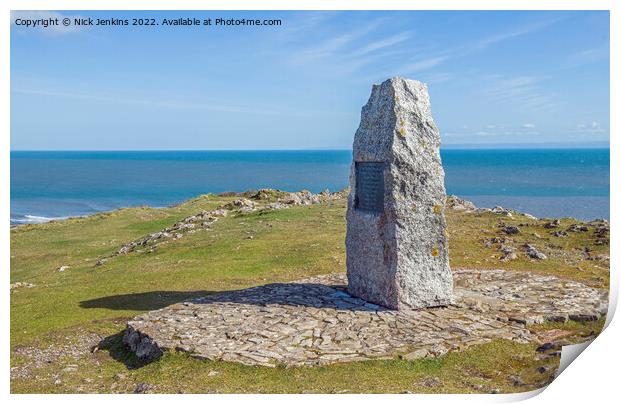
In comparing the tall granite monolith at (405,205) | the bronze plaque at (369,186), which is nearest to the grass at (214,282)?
the tall granite monolith at (405,205)

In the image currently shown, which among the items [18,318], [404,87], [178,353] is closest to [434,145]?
[404,87]

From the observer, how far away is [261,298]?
15.0 metres

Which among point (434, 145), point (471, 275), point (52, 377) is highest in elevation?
point (434, 145)

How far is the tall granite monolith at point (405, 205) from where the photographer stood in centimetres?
1352

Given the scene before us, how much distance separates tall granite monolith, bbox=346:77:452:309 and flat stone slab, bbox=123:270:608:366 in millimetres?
566

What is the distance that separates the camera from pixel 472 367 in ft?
35.6

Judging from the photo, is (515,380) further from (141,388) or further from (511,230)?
(511,230)

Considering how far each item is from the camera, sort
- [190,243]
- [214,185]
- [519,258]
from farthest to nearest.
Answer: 1. [214,185]
2. [190,243]
3. [519,258]

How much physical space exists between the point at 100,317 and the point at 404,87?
32.1 feet

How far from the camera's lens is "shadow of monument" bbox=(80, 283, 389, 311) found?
47.2 feet

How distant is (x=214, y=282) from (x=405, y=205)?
300 inches

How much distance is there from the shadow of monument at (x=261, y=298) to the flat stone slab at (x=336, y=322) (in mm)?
27
